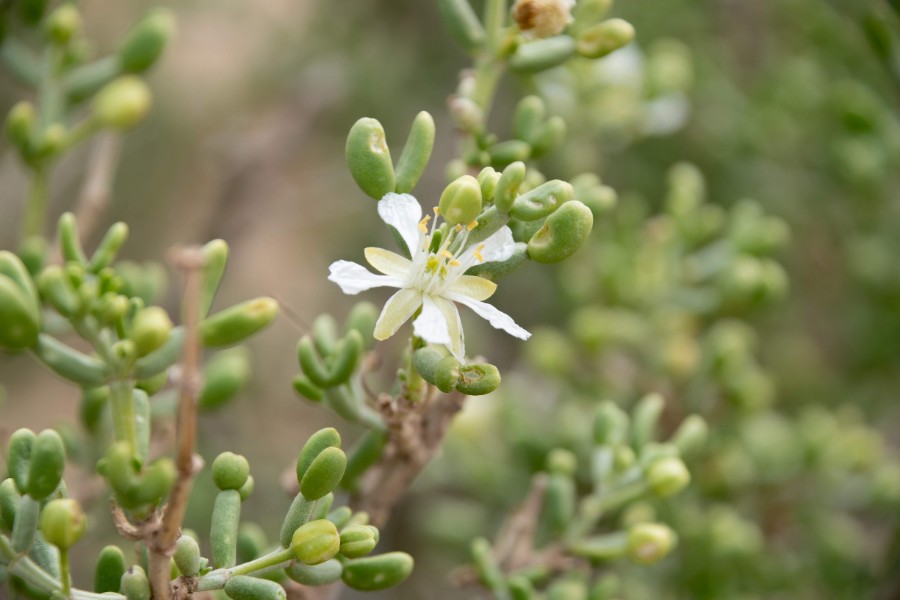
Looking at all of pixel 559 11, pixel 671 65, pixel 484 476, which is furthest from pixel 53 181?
pixel 559 11

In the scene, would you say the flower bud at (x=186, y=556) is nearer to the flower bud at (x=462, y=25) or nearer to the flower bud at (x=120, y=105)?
the flower bud at (x=462, y=25)

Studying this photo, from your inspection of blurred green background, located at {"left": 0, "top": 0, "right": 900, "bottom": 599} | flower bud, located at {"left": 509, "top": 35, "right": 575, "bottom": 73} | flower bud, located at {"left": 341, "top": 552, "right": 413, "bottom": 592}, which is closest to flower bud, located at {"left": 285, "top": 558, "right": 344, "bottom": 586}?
flower bud, located at {"left": 341, "top": 552, "right": 413, "bottom": 592}

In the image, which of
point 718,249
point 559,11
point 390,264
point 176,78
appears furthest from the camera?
point 176,78

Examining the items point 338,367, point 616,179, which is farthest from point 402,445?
point 616,179

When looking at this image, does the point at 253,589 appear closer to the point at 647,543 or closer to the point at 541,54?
the point at 647,543

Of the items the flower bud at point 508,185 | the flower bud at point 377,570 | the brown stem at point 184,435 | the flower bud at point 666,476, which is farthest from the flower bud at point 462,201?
the flower bud at point 666,476

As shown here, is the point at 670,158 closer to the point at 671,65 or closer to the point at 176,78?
the point at 671,65
